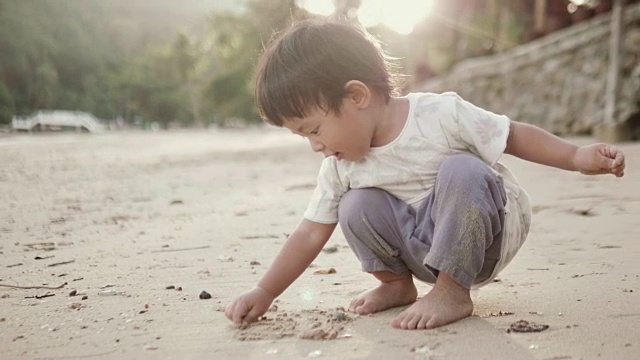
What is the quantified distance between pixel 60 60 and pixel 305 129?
55.7 m

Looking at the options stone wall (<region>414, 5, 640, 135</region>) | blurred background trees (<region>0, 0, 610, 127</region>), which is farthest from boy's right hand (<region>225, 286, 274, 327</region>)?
stone wall (<region>414, 5, 640, 135</region>)

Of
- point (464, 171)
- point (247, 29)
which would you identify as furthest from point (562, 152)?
point (247, 29)

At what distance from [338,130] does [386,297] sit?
Answer: 523 mm

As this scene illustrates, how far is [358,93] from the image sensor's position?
80.4 inches

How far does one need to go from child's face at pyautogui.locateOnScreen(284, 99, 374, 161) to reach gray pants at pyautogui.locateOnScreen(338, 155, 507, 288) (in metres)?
0.15

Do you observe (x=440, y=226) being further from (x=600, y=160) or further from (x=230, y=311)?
(x=230, y=311)

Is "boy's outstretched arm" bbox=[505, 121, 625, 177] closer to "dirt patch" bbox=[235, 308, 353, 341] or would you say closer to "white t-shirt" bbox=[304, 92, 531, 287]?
"white t-shirt" bbox=[304, 92, 531, 287]

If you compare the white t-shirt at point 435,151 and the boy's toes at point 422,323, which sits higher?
the white t-shirt at point 435,151

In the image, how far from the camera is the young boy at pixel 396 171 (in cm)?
196

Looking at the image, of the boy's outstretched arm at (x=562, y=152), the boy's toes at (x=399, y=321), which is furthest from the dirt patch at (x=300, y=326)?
the boy's outstretched arm at (x=562, y=152)

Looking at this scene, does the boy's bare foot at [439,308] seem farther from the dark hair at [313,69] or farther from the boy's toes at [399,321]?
the dark hair at [313,69]

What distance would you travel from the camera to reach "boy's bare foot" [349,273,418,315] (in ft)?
6.98

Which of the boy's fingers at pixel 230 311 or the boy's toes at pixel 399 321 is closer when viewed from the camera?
the boy's toes at pixel 399 321

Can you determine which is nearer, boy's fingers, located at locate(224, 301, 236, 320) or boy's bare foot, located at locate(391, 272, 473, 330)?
boy's bare foot, located at locate(391, 272, 473, 330)
